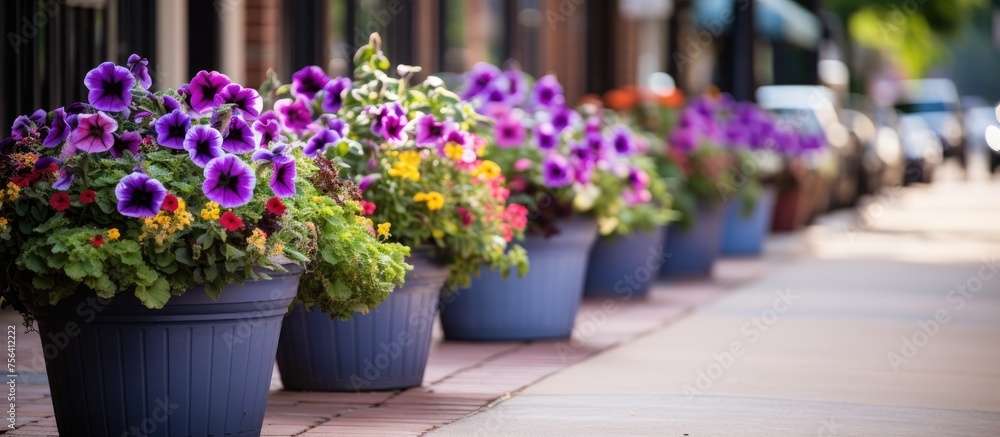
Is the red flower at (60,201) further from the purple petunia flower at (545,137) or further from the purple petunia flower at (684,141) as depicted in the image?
the purple petunia flower at (684,141)

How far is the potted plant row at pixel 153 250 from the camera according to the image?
13.6 ft

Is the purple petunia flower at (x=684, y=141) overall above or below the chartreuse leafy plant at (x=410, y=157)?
below

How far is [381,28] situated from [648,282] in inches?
139

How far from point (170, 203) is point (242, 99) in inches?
21.7

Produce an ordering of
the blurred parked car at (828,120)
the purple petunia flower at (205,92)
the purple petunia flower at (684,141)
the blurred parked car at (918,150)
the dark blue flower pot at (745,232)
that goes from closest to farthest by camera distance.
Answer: the purple petunia flower at (205,92) < the purple petunia flower at (684,141) < the dark blue flower pot at (745,232) < the blurred parked car at (828,120) < the blurred parked car at (918,150)

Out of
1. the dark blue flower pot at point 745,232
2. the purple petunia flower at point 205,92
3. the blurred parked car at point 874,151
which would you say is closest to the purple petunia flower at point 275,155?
the purple petunia flower at point 205,92

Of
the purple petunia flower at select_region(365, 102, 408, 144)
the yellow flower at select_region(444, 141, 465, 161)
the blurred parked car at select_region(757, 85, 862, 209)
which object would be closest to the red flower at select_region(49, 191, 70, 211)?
the purple petunia flower at select_region(365, 102, 408, 144)

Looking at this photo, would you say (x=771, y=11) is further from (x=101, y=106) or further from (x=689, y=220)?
(x=101, y=106)

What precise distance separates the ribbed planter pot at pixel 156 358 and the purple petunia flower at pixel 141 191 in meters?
0.24

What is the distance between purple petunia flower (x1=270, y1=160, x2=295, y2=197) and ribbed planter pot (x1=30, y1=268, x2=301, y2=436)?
23 centimetres

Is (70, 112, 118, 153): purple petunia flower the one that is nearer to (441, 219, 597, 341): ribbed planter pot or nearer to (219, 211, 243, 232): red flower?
(219, 211, 243, 232): red flower

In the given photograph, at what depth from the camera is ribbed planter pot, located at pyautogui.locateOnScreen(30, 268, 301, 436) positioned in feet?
Result: 14.0

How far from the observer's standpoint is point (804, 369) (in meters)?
6.59

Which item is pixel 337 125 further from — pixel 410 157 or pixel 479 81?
pixel 479 81
